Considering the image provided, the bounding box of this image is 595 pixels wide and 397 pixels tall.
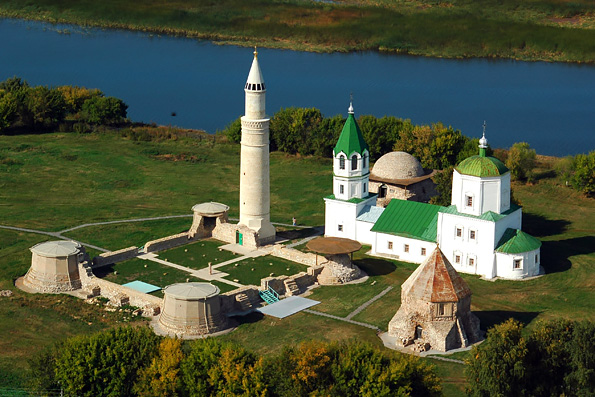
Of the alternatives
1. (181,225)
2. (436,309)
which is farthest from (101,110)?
(436,309)

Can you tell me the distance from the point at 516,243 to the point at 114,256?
2331 cm

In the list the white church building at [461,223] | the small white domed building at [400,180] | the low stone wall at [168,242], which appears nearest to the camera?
the white church building at [461,223]

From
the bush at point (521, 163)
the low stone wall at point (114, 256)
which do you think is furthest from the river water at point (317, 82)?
the low stone wall at point (114, 256)

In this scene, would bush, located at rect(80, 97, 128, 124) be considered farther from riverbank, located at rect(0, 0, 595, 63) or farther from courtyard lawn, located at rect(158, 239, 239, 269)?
riverbank, located at rect(0, 0, 595, 63)

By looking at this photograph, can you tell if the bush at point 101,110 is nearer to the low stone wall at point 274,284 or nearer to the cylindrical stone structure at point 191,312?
the low stone wall at point 274,284

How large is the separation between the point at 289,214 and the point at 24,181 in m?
22.0

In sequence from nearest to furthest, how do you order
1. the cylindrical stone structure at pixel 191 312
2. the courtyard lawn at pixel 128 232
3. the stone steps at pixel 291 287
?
the cylindrical stone structure at pixel 191 312, the stone steps at pixel 291 287, the courtyard lawn at pixel 128 232

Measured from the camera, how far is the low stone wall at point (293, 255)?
61.2 meters

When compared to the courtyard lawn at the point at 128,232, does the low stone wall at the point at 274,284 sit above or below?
below

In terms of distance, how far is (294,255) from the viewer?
62.0 m

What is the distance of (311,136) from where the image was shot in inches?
3487

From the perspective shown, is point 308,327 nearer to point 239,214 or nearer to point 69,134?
point 239,214

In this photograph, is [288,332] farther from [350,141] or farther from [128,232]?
[128,232]

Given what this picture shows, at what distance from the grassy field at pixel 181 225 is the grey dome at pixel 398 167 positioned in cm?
533
